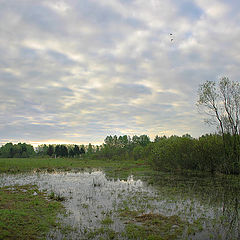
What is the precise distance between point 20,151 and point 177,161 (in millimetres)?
92115

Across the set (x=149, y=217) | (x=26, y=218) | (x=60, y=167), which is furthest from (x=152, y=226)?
(x=60, y=167)

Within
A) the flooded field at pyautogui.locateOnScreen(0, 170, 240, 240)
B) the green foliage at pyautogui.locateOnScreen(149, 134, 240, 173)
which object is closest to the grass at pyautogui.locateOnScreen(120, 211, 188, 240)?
the flooded field at pyautogui.locateOnScreen(0, 170, 240, 240)

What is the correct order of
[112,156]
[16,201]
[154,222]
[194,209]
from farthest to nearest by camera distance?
[112,156] → [16,201] → [194,209] → [154,222]

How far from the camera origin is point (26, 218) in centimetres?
1013

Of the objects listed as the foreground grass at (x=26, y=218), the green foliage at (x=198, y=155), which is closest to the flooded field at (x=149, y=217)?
the foreground grass at (x=26, y=218)

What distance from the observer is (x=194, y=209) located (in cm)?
1276

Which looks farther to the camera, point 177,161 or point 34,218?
point 177,161

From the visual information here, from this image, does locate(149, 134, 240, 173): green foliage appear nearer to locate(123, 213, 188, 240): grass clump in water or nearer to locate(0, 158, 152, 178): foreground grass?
locate(0, 158, 152, 178): foreground grass

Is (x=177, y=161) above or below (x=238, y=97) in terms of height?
below

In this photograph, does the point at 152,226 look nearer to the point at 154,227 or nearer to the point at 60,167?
the point at 154,227

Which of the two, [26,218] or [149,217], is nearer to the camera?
[26,218]

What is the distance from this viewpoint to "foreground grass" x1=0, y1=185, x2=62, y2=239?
8.27 m

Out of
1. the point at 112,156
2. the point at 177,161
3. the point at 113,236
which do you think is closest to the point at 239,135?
the point at 177,161

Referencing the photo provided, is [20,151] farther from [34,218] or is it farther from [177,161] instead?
[34,218]
